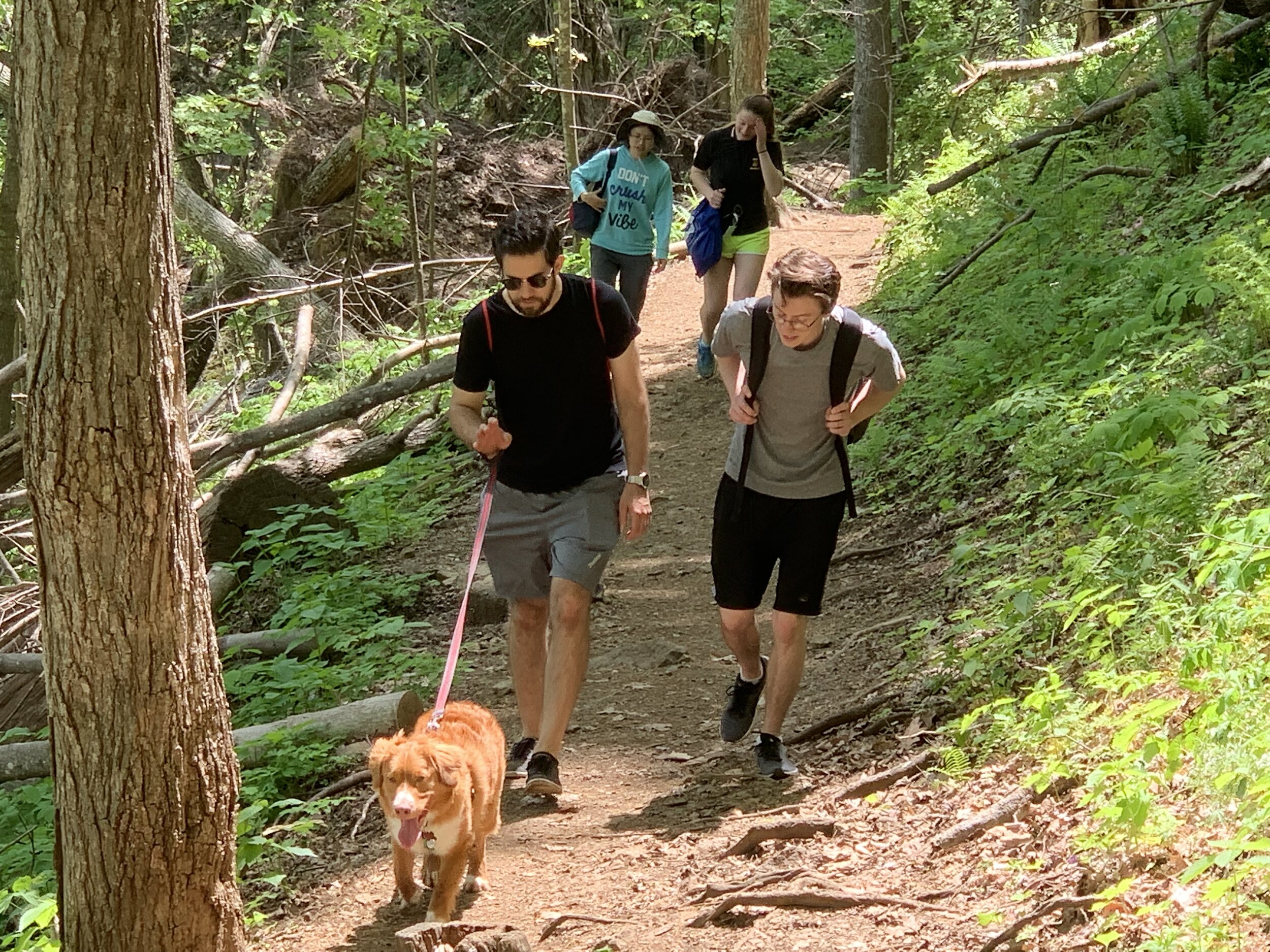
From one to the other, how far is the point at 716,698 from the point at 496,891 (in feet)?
7.68

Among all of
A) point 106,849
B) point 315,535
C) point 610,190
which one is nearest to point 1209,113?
point 610,190

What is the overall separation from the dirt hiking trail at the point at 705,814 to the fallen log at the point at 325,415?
10.3ft

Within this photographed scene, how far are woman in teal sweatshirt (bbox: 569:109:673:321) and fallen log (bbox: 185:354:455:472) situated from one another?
1.75 meters

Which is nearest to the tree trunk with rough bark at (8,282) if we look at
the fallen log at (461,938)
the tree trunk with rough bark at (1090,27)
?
the fallen log at (461,938)

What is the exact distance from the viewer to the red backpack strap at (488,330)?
4.90 m

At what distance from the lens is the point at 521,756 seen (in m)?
5.63

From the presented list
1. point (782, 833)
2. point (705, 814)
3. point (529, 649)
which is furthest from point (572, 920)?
point (529, 649)

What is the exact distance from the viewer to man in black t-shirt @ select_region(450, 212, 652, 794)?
4898 millimetres

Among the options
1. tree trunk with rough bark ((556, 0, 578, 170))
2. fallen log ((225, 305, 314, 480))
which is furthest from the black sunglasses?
tree trunk with rough bark ((556, 0, 578, 170))

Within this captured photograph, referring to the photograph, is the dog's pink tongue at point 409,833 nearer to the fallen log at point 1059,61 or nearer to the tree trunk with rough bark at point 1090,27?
the fallen log at point 1059,61

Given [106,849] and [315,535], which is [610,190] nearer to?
[315,535]

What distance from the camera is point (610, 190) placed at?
9266 mm

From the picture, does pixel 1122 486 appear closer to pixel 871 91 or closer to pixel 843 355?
pixel 843 355

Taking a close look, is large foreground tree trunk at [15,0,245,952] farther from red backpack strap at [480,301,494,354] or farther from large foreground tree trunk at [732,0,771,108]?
large foreground tree trunk at [732,0,771,108]
